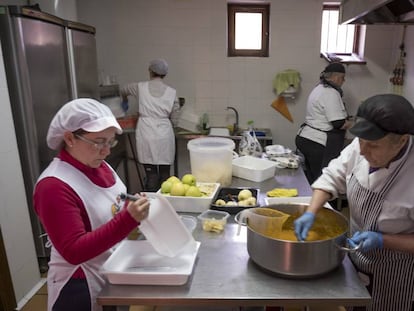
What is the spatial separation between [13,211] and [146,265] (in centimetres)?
129

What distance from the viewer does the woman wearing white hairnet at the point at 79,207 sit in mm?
965

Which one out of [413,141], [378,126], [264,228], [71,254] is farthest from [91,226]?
[413,141]

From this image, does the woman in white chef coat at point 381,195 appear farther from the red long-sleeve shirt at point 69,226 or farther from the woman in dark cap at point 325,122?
the woman in dark cap at point 325,122

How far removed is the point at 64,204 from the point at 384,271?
1.10m

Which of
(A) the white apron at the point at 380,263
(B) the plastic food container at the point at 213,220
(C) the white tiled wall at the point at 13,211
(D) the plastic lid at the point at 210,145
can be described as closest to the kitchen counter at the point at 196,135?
(D) the plastic lid at the point at 210,145

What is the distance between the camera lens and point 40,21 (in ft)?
6.85

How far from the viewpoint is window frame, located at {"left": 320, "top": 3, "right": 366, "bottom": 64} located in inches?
133

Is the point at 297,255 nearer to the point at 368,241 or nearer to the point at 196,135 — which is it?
the point at 368,241

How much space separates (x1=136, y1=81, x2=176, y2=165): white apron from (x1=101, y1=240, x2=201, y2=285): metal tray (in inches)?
79.9

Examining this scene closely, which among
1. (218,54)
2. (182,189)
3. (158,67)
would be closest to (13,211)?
(182,189)

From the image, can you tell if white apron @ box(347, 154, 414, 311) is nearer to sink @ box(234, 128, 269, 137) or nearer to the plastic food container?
the plastic food container

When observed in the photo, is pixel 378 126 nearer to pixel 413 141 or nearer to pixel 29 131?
pixel 413 141

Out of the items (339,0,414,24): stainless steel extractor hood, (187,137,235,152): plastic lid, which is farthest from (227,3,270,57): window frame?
(187,137,235,152): plastic lid

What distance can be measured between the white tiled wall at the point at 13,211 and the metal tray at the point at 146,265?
1.12 meters
